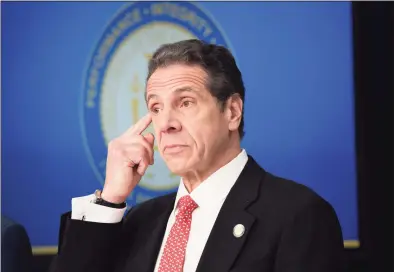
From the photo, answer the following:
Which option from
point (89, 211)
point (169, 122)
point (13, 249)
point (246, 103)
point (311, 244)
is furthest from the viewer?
point (246, 103)

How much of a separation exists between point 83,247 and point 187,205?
0.31 m

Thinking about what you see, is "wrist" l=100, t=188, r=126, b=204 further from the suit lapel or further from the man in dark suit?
the suit lapel

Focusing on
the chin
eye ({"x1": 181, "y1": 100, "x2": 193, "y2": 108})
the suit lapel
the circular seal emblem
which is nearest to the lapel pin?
the suit lapel

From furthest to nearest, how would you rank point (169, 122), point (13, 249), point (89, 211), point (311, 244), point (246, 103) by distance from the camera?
1. point (246, 103)
2. point (13, 249)
3. point (89, 211)
4. point (169, 122)
5. point (311, 244)

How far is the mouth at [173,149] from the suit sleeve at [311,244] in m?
0.34

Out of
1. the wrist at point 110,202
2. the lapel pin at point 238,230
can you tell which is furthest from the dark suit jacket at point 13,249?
the lapel pin at point 238,230

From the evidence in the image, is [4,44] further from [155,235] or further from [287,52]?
[155,235]

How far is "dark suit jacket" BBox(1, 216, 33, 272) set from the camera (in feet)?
6.30

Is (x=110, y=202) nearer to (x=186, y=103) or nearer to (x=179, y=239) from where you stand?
(x=179, y=239)

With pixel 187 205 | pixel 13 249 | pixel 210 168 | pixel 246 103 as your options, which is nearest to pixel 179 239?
pixel 187 205

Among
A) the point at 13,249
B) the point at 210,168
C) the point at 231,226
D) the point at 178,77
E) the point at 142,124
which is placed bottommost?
the point at 13,249

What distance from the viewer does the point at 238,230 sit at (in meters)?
1.58

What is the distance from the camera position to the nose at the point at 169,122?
165 centimetres

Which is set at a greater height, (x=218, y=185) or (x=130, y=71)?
(x=130, y=71)
